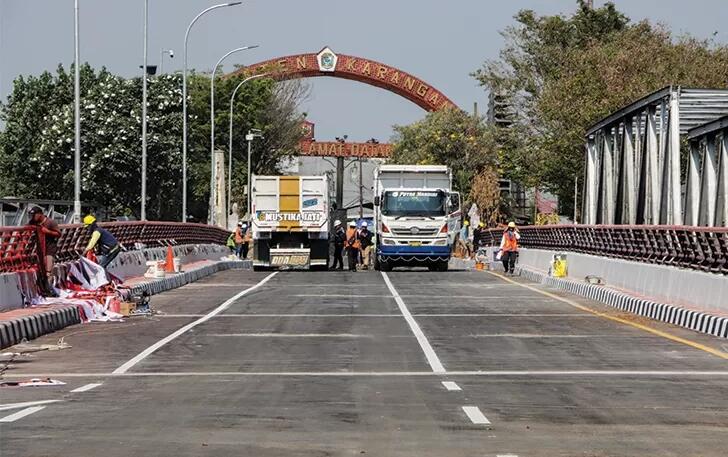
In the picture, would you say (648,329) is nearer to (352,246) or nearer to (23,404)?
(23,404)

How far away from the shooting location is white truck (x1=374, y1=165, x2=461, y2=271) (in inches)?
1996

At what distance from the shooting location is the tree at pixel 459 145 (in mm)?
100000

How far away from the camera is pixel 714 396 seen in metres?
14.0

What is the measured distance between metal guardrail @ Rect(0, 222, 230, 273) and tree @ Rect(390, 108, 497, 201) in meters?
40.0

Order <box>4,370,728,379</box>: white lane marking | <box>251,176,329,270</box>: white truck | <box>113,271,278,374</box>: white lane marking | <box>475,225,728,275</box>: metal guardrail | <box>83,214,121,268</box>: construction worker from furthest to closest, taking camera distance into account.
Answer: <box>251,176,329,270</box>: white truck → <box>83,214,121,268</box>: construction worker → <box>475,225,728,275</box>: metal guardrail → <box>113,271,278,374</box>: white lane marking → <box>4,370,728,379</box>: white lane marking

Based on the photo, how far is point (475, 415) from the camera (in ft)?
40.8

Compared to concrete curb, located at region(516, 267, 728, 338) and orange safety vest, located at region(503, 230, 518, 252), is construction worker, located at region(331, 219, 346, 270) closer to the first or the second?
orange safety vest, located at region(503, 230, 518, 252)

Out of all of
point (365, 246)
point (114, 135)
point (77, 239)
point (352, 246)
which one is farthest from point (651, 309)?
point (114, 135)

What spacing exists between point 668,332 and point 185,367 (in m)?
8.72

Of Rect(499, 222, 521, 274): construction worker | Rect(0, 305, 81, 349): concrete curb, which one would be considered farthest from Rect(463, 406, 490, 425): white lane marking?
Rect(499, 222, 521, 274): construction worker

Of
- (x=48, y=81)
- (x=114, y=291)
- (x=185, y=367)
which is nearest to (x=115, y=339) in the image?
(x=185, y=367)

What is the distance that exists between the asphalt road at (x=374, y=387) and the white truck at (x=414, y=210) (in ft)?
72.9

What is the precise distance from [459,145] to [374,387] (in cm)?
8885

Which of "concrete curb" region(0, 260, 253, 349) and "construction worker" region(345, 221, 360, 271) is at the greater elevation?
"construction worker" region(345, 221, 360, 271)
